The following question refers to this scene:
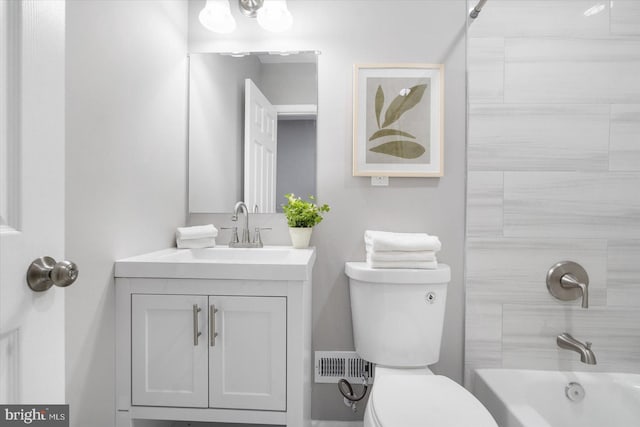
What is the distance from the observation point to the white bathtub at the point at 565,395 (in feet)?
4.82

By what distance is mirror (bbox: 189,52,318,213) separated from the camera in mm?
1743

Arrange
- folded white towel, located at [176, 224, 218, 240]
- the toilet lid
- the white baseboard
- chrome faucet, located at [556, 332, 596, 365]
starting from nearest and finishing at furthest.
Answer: the toilet lid, chrome faucet, located at [556, 332, 596, 365], folded white towel, located at [176, 224, 218, 240], the white baseboard

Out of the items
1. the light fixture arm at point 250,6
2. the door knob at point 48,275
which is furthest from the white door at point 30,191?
the light fixture arm at point 250,6

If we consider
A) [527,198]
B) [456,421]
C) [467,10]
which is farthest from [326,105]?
[456,421]

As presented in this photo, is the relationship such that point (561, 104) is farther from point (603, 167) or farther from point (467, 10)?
point (467, 10)

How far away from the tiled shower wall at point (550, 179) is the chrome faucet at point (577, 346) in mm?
34

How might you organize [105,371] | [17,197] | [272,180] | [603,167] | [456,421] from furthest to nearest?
[272,180] → [603,167] → [105,371] → [456,421] → [17,197]

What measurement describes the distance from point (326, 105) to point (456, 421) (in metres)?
1.36

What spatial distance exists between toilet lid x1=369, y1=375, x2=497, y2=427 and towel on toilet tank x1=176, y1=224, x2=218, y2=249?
36.9 inches

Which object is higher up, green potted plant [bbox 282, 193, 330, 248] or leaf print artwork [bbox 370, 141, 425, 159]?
leaf print artwork [bbox 370, 141, 425, 159]

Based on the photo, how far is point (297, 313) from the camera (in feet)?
3.86

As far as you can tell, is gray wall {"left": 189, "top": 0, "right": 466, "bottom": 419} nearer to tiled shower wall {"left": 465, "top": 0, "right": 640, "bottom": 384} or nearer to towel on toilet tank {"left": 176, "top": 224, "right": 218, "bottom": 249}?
tiled shower wall {"left": 465, "top": 0, "right": 640, "bottom": 384}

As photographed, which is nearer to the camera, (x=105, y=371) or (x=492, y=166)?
(x=105, y=371)

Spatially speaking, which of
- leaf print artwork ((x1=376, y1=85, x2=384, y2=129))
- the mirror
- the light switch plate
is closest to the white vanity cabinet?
the mirror
